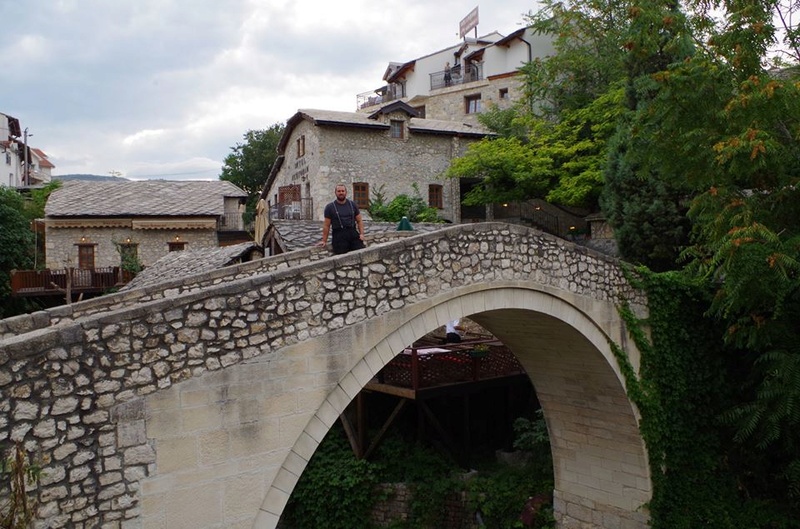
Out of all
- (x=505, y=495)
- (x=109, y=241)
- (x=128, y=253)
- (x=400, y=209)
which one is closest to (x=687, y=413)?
(x=505, y=495)

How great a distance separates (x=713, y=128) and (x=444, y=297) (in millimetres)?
4350

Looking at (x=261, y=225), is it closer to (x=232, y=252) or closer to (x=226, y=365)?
(x=232, y=252)

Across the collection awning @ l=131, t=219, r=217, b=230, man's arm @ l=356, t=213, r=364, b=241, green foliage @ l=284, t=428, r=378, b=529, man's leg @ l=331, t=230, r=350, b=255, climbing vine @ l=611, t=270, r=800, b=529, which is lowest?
green foliage @ l=284, t=428, r=378, b=529

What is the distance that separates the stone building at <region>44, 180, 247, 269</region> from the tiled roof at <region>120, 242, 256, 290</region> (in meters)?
8.20

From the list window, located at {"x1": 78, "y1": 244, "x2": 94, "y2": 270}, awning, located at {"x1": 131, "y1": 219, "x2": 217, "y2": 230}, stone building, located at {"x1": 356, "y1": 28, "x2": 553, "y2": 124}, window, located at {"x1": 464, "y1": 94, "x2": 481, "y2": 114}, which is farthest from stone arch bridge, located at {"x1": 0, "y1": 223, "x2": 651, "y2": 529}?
window, located at {"x1": 464, "y1": 94, "x2": 481, "y2": 114}

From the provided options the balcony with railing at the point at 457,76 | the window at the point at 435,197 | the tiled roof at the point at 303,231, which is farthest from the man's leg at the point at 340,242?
the balcony with railing at the point at 457,76

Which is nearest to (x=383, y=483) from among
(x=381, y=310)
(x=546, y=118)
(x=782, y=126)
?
(x=381, y=310)

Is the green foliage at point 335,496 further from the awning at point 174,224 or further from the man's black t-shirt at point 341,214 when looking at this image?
the awning at point 174,224

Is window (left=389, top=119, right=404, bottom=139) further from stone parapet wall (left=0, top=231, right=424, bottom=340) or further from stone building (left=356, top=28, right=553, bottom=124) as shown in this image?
stone parapet wall (left=0, top=231, right=424, bottom=340)

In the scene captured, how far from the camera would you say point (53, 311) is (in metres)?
6.79

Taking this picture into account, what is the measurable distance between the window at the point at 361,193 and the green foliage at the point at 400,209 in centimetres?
21

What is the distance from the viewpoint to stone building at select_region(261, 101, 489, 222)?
73.2ft

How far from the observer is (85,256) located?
23797mm

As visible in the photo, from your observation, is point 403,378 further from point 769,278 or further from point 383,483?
point 769,278
